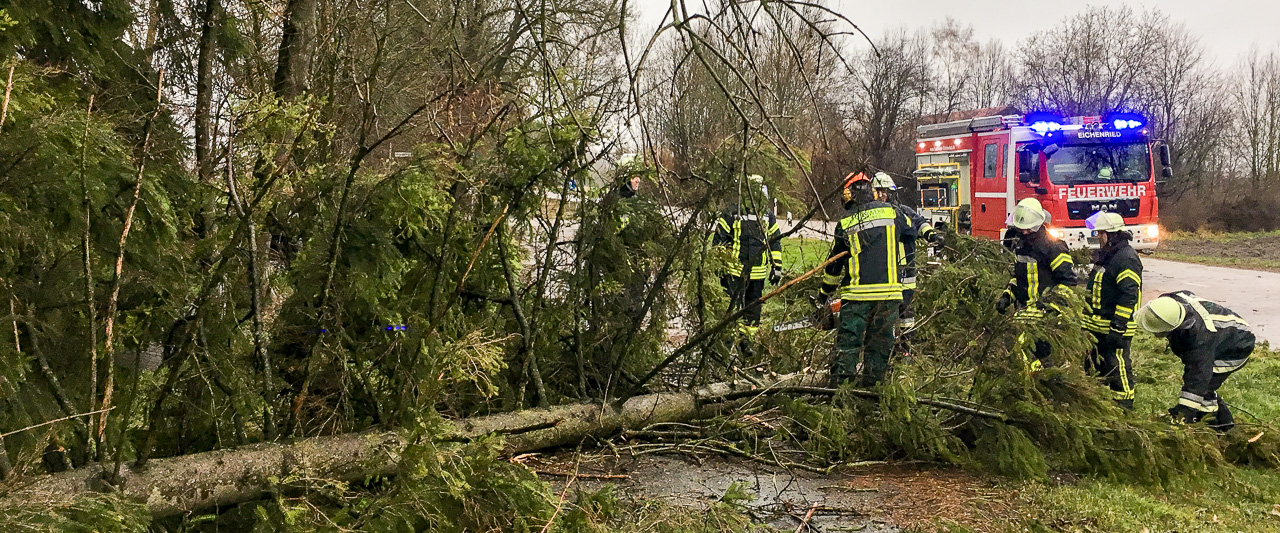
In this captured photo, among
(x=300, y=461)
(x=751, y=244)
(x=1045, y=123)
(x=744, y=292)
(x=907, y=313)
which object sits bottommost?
(x=300, y=461)

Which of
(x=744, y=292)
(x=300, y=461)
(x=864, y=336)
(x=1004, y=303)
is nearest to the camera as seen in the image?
(x=300, y=461)

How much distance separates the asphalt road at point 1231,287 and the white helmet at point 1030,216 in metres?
3.19

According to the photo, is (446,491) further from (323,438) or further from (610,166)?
(610,166)

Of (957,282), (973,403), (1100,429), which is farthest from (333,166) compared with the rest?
(957,282)

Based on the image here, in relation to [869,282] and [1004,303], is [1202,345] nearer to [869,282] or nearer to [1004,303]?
[1004,303]

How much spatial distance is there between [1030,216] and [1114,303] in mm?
980

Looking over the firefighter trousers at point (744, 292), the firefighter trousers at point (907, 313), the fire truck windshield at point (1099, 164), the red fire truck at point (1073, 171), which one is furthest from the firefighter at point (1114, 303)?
the fire truck windshield at point (1099, 164)

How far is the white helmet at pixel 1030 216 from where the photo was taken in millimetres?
6145

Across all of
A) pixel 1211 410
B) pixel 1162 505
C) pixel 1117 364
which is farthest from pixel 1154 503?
pixel 1117 364

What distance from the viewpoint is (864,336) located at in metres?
4.99

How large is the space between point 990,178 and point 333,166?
36.5 feet

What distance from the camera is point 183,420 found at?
9.04 ft

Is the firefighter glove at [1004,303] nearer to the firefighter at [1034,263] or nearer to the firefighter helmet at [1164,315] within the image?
the firefighter at [1034,263]

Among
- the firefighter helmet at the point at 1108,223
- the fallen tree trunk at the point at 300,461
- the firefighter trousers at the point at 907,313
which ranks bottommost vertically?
the fallen tree trunk at the point at 300,461
